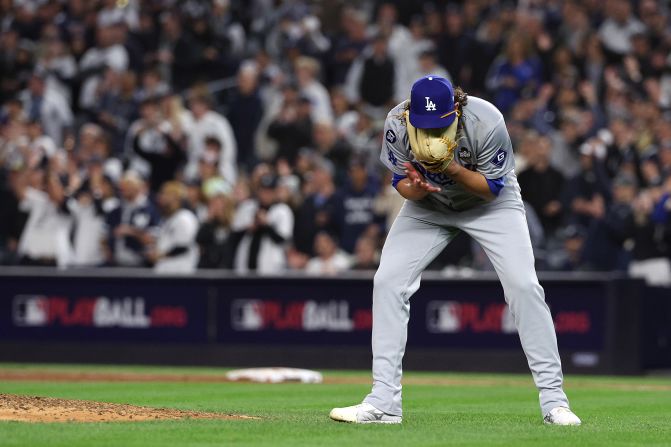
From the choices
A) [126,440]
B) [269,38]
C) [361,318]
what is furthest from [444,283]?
[126,440]

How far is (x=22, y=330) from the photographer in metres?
17.8

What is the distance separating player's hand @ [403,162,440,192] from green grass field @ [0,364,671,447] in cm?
136

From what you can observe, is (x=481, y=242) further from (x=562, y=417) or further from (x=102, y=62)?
(x=102, y=62)

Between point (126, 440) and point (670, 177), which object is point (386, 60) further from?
point (126, 440)

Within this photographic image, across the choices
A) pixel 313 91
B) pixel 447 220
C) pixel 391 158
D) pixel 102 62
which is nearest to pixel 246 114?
pixel 313 91

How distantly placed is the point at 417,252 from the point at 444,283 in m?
8.65

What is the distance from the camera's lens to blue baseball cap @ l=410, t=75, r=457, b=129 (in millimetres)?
7492

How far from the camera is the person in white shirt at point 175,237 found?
689 inches

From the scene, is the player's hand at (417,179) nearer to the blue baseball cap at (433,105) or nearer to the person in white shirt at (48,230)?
the blue baseball cap at (433,105)

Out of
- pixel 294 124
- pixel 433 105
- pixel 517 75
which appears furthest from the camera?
pixel 294 124

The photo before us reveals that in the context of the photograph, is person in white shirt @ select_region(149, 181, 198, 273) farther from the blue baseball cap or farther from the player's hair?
the blue baseball cap

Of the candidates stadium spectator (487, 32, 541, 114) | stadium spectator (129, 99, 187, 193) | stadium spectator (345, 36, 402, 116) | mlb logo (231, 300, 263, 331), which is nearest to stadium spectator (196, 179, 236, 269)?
mlb logo (231, 300, 263, 331)

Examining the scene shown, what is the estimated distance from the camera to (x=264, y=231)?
17516 millimetres

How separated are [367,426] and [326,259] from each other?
9771 millimetres
